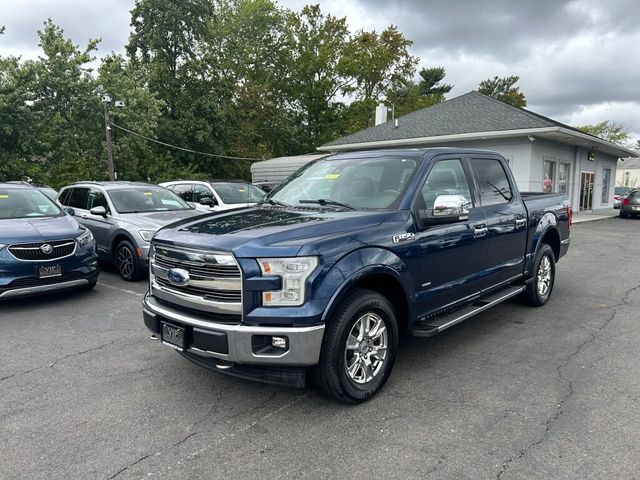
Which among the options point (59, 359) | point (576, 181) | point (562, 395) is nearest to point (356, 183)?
point (562, 395)

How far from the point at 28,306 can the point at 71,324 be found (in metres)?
1.22

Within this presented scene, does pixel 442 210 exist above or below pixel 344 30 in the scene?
below

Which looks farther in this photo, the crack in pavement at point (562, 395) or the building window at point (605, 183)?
the building window at point (605, 183)

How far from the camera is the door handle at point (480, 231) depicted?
4.56m

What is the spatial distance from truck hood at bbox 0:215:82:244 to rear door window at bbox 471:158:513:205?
17.1 ft

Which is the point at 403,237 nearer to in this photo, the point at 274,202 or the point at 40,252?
the point at 274,202

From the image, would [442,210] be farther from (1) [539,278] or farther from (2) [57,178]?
(2) [57,178]

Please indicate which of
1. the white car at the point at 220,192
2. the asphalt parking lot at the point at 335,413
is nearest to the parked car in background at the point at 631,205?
the white car at the point at 220,192

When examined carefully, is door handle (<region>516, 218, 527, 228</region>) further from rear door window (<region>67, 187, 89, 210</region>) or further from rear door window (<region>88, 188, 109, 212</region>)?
rear door window (<region>67, 187, 89, 210</region>)

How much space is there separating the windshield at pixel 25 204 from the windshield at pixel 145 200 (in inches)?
45.2

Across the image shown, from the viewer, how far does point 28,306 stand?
6281 millimetres

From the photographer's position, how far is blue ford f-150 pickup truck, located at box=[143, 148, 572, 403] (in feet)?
10.2

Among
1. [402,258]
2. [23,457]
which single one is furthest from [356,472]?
[23,457]

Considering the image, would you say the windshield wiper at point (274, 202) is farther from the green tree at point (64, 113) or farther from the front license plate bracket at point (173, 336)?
the green tree at point (64, 113)
